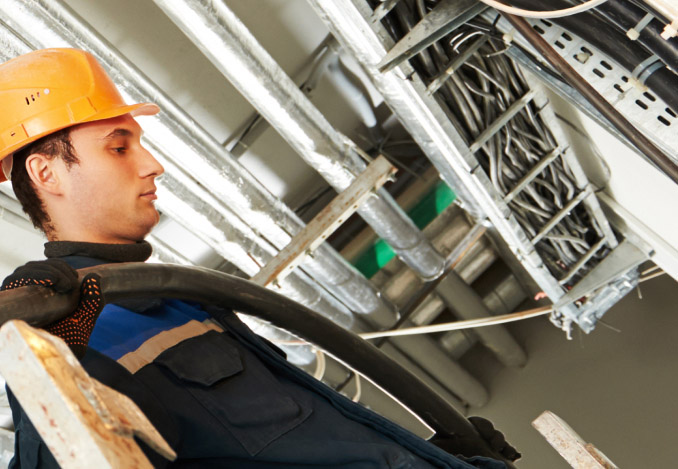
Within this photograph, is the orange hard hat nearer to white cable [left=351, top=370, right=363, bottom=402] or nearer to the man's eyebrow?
the man's eyebrow

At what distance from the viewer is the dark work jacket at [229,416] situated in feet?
3.21

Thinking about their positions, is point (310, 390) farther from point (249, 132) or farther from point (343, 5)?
point (249, 132)

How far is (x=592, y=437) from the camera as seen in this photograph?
11.6 ft

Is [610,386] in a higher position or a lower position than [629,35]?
lower

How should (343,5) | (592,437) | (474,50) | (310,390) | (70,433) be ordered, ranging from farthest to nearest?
(592,437)
(474,50)
(343,5)
(310,390)
(70,433)

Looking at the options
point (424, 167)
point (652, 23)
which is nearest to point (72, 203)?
point (652, 23)

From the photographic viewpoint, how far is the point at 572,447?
1.58 m

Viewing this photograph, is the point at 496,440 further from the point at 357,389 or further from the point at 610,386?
the point at 610,386

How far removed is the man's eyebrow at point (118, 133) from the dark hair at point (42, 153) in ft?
0.20

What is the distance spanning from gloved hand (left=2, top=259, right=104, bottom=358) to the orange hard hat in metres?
0.40

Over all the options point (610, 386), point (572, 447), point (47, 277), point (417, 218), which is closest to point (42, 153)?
point (47, 277)

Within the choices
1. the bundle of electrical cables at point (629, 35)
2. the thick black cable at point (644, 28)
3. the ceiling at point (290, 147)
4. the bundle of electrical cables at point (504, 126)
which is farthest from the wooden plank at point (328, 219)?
the thick black cable at point (644, 28)

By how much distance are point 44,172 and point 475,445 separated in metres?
0.96

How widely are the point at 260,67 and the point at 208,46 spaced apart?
17 cm
